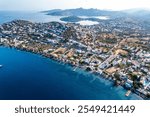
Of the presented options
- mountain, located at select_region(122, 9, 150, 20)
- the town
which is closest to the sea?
the town

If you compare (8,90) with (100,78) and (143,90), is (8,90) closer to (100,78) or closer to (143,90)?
(100,78)

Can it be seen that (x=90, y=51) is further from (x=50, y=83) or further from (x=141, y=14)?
(x=141, y=14)

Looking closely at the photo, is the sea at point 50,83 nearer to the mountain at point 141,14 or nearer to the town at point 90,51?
the town at point 90,51

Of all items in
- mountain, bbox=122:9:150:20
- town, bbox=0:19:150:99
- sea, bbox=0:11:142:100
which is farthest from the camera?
mountain, bbox=122:9:150:20

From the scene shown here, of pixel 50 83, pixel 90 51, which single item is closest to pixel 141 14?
pixel 90 51

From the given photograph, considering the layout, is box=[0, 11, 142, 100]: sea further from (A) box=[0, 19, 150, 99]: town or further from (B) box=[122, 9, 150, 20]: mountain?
(B) box=[122, 9, 150, 20]: mountain

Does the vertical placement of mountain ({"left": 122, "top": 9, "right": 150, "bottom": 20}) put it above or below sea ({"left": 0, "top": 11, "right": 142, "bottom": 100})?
above

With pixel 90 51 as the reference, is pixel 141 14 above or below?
above

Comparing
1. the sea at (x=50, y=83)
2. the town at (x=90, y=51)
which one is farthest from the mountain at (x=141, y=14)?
the sea at (x=50, y=83)
